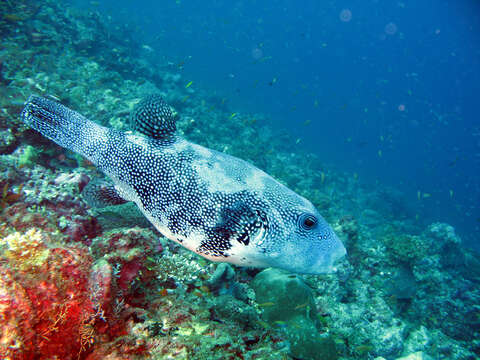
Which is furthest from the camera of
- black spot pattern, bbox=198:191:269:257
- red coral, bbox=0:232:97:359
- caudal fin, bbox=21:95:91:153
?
caudal fin, bbox=21:95:91:153

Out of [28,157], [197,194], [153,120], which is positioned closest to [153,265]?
[197,194]

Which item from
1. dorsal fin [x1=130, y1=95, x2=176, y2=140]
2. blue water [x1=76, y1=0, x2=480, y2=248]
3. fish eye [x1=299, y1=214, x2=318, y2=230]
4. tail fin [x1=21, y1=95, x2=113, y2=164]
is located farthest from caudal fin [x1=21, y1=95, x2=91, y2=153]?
blue water [x1=76, y1=0, x2=480, y2=248]

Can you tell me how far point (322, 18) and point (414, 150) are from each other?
12247cm

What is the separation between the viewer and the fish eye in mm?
3434

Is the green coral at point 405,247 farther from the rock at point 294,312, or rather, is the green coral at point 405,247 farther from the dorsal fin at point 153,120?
the dorsal fin at point 153,120

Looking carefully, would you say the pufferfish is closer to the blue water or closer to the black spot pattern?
the black spot pattern

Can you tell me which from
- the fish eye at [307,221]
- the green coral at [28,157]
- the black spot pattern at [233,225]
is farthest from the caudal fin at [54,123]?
the fish eye at [307,221]

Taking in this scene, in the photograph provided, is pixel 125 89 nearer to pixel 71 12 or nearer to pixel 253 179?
pixel 71 12

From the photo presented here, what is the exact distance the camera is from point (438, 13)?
122 m

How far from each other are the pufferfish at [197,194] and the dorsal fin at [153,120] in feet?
0.05

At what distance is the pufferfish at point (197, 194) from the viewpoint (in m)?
3.33

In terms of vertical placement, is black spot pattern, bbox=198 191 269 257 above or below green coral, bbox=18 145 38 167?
above

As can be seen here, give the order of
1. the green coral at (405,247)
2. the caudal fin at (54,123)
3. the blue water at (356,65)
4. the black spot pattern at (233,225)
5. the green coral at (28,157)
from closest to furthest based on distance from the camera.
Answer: the black spot pattern at (233,225) → the caudal fin at (54,123) → the green coral at (28,157) → the green coral at (405,247) → the blue water at (356,65)

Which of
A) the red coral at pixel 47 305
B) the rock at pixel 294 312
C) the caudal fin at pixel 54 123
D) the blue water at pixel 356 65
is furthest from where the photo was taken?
the blue water at pixel 356 65
